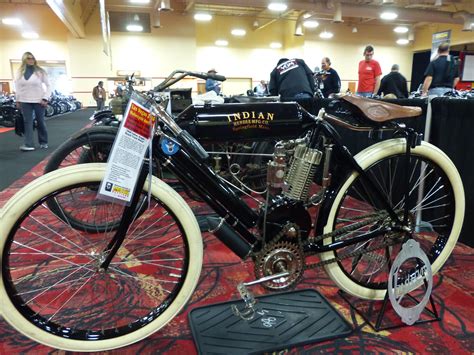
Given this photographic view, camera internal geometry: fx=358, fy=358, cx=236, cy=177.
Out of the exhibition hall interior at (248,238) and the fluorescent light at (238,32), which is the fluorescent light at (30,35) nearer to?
the fluorescent light at (238,32)

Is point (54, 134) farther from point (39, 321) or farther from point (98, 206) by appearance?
point (39, 321)

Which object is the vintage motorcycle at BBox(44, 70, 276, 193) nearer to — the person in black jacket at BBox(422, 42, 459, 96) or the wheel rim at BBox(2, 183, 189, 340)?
the wheel rim at BBox(2, 183, 189, 340)

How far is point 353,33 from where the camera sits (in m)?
19.4

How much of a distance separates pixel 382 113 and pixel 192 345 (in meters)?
1.28

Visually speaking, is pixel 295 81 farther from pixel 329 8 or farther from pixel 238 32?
pixel 238 32

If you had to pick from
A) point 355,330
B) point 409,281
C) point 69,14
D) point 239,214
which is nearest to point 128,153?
point 239,214

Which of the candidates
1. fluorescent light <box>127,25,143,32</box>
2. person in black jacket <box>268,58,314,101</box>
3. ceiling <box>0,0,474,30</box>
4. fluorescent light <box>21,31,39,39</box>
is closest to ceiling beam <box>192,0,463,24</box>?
ceiling <box>0,0,474,30</box>

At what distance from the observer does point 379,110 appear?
5.13ft

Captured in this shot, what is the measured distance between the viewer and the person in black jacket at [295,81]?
12.4 feet

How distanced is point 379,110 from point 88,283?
1.68 m

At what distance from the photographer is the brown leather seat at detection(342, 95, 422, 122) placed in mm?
1552

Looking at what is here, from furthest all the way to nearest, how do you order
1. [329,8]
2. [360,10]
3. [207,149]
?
1. [360,10]
2. [329,8]
3. [207,149]

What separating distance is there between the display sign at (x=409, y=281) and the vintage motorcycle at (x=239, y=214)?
2 centimetres

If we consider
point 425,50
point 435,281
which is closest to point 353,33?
point 425,50
